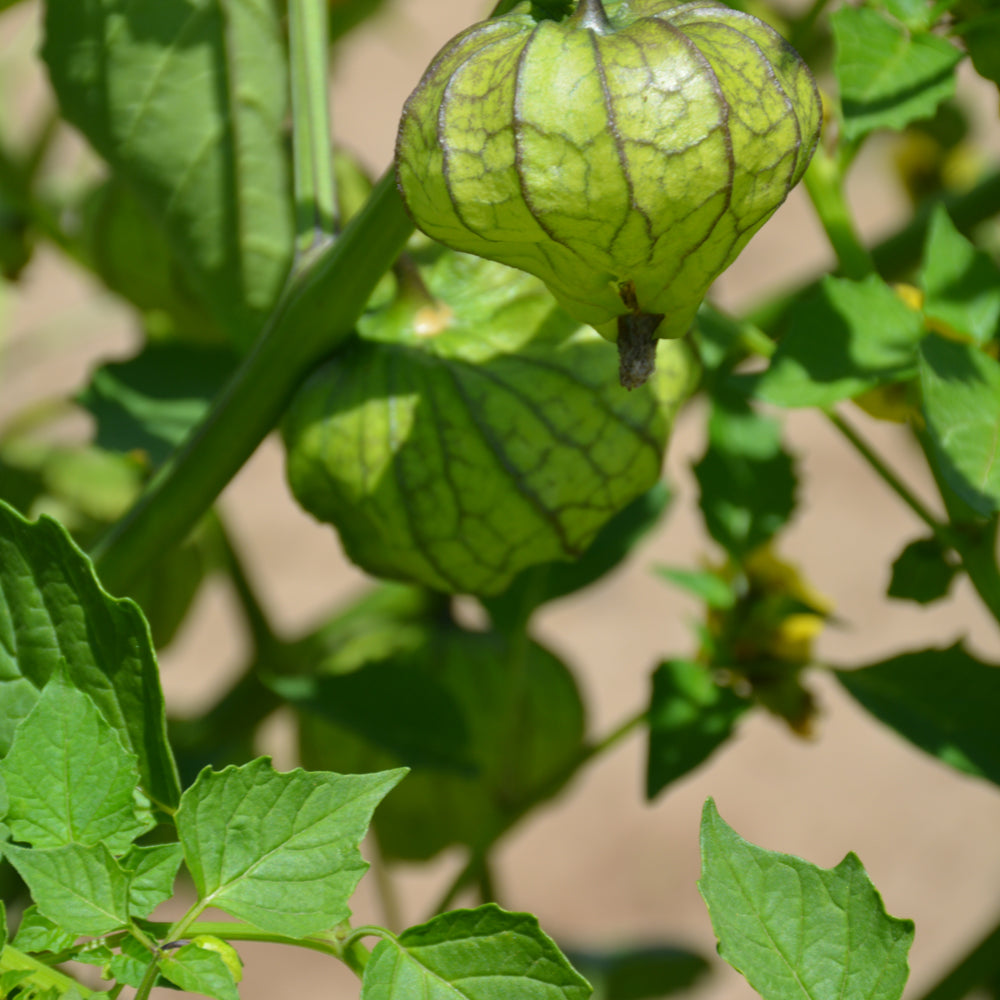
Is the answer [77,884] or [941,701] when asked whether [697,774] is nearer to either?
[941,701]

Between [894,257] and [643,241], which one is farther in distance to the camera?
[894,257]

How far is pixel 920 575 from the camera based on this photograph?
522 millimetres

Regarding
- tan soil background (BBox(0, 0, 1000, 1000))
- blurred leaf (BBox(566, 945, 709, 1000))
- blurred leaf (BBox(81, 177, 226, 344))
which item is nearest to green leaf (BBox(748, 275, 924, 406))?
blurred leaf (BBox(81, 177, 226, 344))

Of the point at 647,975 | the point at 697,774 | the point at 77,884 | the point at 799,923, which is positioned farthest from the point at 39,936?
the point at 697,774

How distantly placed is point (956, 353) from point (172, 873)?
0.29m

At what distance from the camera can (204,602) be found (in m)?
2.32

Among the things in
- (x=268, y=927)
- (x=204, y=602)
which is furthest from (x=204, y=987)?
(x=204, y=602)

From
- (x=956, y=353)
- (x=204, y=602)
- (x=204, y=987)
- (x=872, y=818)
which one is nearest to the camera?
(x=204, y=987)

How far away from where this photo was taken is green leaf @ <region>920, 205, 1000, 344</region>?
49 centimetres

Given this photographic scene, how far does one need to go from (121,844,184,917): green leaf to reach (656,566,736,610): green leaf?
0.36 meters

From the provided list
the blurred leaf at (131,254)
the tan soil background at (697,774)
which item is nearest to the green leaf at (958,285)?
the blurred leaf at (131,254)

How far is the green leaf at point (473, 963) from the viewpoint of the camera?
1.10 feet

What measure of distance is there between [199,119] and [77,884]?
398mm

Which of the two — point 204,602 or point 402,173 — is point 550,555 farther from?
point 204,602
